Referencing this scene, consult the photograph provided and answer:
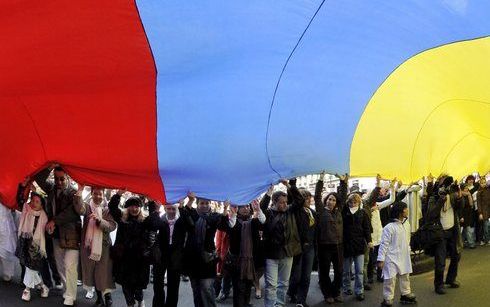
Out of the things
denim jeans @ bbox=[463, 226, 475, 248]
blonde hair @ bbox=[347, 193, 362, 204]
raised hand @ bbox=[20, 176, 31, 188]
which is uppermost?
raised hand @ bbox=[20, 176, 31, 188]

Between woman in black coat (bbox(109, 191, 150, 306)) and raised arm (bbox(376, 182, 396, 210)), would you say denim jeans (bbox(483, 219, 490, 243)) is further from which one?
woman in black coat (bbox(109, 191, 150, 306))

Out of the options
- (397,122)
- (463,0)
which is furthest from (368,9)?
(397,122)

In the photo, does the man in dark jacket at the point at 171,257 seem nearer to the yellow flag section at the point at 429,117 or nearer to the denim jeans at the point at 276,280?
the denim jeans at the point at 276,280

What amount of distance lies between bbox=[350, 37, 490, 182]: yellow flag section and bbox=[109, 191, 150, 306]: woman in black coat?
2605 millimetres

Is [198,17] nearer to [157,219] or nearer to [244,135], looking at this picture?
[244,135]

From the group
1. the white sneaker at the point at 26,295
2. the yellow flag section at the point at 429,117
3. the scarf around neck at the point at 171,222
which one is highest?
the yellow flag section at the point at 429,117

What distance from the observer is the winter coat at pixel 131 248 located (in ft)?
20.6

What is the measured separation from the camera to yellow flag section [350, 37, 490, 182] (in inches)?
172

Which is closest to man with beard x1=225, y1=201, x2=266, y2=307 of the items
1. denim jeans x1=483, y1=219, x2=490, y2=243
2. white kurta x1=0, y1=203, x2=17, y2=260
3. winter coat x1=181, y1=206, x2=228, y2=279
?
winter coat x1=181, y1=206, x2=228, y2=279

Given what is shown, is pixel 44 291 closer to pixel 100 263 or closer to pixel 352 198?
Answer: pixel 100 263

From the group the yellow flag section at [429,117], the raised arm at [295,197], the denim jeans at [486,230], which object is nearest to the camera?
the yellow flag section at [429,117]

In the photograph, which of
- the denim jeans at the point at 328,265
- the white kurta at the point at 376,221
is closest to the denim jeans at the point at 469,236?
the white kurta at the point at 376,221

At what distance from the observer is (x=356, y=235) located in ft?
24.7

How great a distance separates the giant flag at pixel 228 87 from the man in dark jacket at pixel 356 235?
6.74 ft
